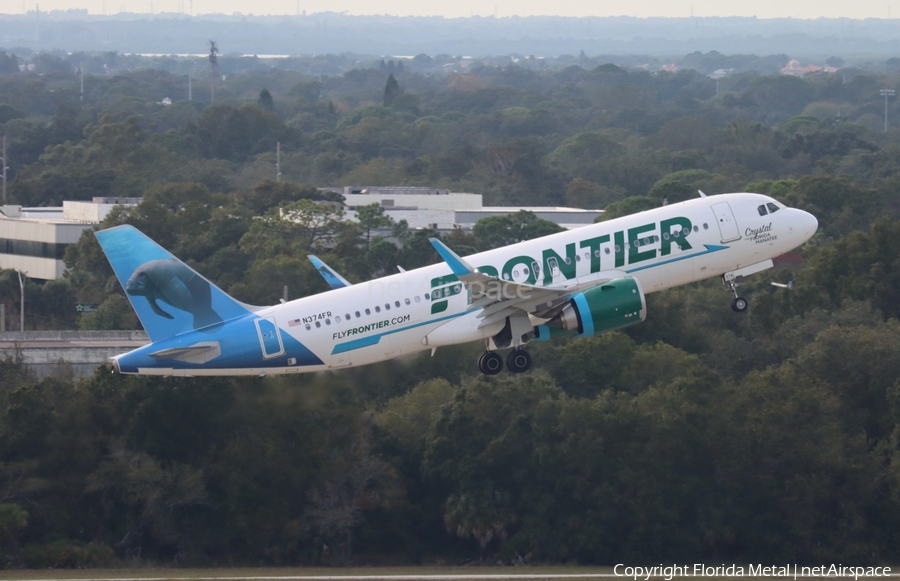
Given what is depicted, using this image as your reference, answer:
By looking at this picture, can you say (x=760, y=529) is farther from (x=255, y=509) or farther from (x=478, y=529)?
(x=255, y=509)

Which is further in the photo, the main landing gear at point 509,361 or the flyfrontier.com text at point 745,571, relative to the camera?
the flyfrontier.com text at point 745,571

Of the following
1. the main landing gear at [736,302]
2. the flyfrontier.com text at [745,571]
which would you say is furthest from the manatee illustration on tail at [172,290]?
the main landing gear at [736,302]

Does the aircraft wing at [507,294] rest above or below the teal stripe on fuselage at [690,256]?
below

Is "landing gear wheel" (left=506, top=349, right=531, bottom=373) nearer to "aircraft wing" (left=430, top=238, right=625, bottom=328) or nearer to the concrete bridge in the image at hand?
"aircraft wing" (left=430, top=238, right=625, bottom=328)

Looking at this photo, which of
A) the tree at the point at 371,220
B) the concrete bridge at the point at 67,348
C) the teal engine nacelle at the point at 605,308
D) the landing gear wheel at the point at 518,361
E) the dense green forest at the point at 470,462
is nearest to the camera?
the teal engine nacelle at the point at 605,308

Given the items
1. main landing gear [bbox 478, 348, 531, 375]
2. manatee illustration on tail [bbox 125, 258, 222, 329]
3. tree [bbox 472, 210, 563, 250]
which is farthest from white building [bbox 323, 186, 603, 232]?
manatee illustration on tail [bbox 125, 258, 222, 329]

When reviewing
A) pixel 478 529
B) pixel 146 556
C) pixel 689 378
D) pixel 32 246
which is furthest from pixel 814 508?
pixel 32 246

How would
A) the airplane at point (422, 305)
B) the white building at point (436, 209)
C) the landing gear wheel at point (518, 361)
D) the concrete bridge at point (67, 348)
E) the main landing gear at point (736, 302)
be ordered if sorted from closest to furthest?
1. the airplane at point (422, 305)
2. the landing gear wheel at point (518, 361)
3. the main landing gear at point (736, 302)
4. the concrete bridge at point (67, 348)
5. the white building at point (436, 209)

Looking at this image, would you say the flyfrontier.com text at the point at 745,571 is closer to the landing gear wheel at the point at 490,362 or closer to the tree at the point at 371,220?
the landing gear wheel at the point at 490,362
